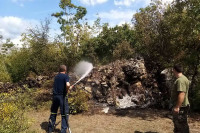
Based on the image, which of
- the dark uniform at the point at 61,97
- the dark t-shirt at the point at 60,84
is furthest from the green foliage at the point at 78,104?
the dark t-shirt at the point at 60,84

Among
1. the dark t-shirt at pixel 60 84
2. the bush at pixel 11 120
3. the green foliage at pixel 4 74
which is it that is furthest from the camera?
the green foliage at pixel 4 74

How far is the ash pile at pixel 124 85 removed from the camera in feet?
34.5

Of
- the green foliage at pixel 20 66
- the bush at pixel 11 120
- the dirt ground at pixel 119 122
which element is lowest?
the dirt ground at pixel 119 122

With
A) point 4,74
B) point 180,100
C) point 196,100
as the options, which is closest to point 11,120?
point 180,100

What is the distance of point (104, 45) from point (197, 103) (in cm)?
1649

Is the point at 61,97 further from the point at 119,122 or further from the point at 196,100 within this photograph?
the point at 196,100

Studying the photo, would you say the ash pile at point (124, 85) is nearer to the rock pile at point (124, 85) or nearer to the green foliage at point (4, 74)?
the rock pile at point (124, 85)

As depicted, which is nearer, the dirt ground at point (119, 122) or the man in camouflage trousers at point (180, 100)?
the man in camouflage trousers at point (180, 100)

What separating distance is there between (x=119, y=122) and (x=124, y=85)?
16.4 ft

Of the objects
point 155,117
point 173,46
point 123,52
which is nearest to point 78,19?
point 123,52

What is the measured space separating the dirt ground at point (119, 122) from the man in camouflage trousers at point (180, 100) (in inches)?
59.9

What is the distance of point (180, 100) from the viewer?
14.7 ft

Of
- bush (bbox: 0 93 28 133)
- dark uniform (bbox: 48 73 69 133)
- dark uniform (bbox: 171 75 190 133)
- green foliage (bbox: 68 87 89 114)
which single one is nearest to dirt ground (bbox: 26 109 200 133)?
green foliage (bbox: 68 87 89 114)

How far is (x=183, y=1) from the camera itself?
7746mm
